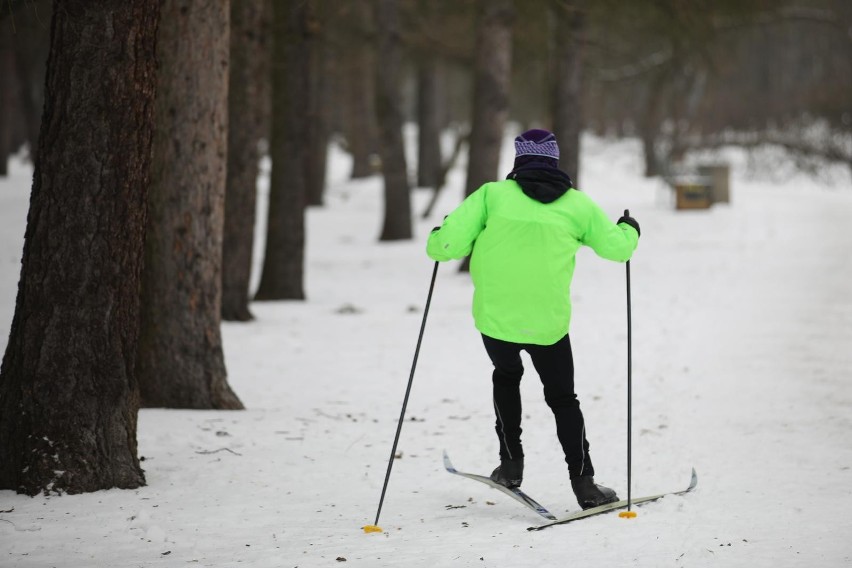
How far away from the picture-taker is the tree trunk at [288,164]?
13234 millimetres

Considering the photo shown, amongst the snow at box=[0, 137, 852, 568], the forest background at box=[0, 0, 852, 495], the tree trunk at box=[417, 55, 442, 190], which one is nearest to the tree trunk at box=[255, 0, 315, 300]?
the forest background at box=[0, 0, 852, 495]

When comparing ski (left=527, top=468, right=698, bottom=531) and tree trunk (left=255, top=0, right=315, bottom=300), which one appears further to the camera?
tree trunk (left=255, top=0, right=315, bottom=300)

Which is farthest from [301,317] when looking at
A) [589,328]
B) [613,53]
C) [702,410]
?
[613,53]

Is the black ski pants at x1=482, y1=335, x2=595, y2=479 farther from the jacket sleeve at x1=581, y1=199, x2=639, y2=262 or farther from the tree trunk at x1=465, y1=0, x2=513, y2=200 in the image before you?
the tree trunk at x1=465, y1=0, x2=513, y2=200

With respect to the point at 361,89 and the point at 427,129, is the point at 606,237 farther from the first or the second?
the point at 361,89

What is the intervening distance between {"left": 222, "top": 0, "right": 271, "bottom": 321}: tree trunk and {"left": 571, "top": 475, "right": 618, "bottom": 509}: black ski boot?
6679mm

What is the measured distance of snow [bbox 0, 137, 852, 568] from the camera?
4.68 m

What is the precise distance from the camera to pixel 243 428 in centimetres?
708

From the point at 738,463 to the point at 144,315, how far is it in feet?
12.7

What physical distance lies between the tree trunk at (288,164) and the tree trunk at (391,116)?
18.5 ft

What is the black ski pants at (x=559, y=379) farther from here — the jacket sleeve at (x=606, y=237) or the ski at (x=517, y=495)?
the jacket sleeve at (x=606, y=237)

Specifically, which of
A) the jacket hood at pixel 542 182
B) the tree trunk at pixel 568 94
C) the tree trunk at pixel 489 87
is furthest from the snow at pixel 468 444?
the tree trunk at pixel 568 94

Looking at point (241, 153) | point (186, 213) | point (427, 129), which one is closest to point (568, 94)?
point (241, 153)

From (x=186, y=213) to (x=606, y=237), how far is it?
3.29m
